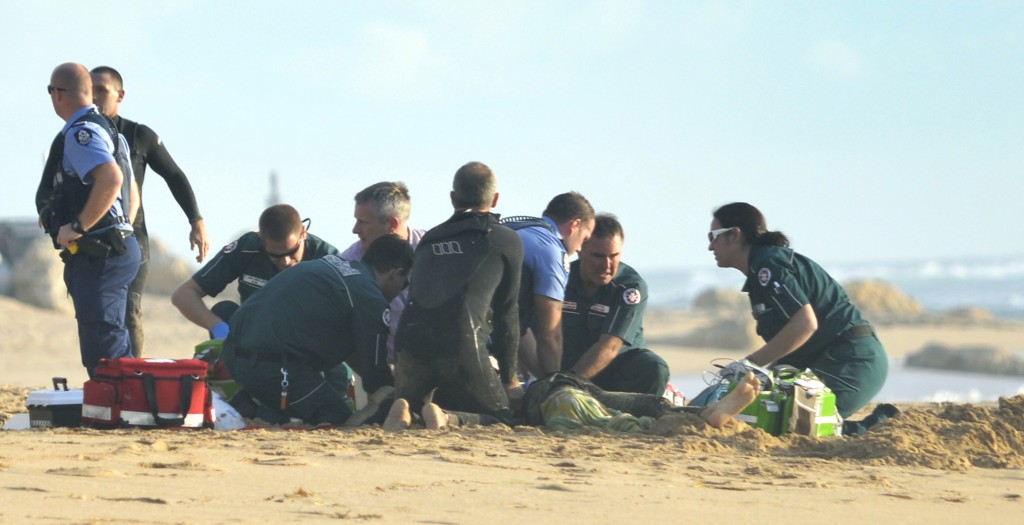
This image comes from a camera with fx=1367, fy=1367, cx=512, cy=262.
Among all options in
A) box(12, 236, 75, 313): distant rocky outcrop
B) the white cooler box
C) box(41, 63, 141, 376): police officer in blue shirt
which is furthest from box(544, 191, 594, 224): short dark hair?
box(12, 236, 75, 313): distant rocky outcrop

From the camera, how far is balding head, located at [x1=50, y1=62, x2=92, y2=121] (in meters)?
7.15

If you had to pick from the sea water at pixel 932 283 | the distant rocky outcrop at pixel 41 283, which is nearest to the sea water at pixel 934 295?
the sea water at pixel 932 283

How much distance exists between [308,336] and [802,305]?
2.69 m

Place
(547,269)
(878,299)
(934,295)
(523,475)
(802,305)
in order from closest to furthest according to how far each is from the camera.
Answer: (523,475) < (547,269) < (802,305) < (878,299) < (934,295)

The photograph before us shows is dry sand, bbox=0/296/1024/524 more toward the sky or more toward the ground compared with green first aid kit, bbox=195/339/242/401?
more toward the ground

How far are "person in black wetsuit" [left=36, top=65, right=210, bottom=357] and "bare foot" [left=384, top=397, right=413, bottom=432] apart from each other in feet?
6.28

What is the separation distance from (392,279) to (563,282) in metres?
0.93

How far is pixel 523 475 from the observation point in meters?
5.42

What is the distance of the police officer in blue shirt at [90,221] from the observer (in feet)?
22.9

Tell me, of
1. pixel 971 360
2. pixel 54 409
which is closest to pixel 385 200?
pixel 54 409

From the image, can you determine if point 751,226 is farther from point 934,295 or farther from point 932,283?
point 932,283

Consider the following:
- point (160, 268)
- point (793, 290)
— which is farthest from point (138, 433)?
point (160, 268)

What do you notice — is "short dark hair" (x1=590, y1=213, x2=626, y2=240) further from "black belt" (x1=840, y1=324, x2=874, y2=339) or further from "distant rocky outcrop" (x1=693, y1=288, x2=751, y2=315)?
"distant rocky outcrop" (x1=693, y1=288, x2=751, y2=315)

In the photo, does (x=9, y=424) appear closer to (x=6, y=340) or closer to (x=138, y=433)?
(x=138, y=433)
